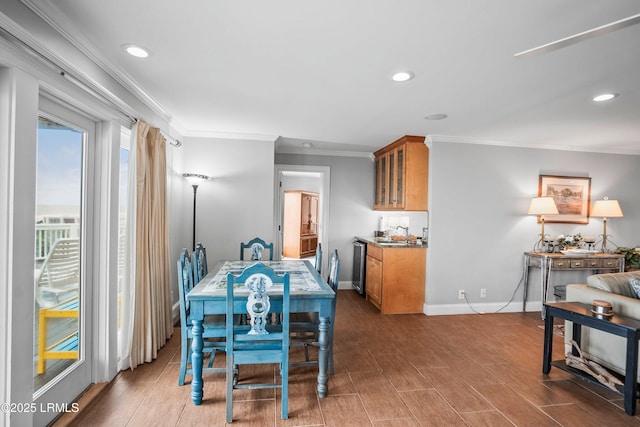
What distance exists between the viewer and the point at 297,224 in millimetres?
9164

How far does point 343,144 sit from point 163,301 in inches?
129

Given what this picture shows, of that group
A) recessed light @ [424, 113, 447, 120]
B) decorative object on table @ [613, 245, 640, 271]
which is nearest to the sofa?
decorative object on table @ [613, 245, 640, 271]

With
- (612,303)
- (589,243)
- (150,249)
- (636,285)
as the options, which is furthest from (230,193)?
(589,243)

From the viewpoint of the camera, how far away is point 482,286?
4.45 m

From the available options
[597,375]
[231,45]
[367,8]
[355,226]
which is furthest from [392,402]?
[355,226]

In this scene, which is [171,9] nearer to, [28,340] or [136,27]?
[136,27]

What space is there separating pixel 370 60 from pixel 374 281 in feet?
10.7

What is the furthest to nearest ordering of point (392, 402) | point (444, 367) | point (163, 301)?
point (163, 301)
point (444, 367)
point (392, 402)

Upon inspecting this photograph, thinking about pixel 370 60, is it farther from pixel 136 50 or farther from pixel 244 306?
pixel 244 306

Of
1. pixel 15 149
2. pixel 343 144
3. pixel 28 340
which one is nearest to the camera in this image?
pixel 15 149

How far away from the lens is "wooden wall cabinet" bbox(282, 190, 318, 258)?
9.15 metres

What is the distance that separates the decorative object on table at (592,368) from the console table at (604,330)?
3 cm

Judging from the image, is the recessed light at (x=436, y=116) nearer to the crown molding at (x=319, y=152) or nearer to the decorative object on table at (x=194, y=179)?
the crown molding at (x=319, y=152)

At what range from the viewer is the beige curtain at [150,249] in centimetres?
271
